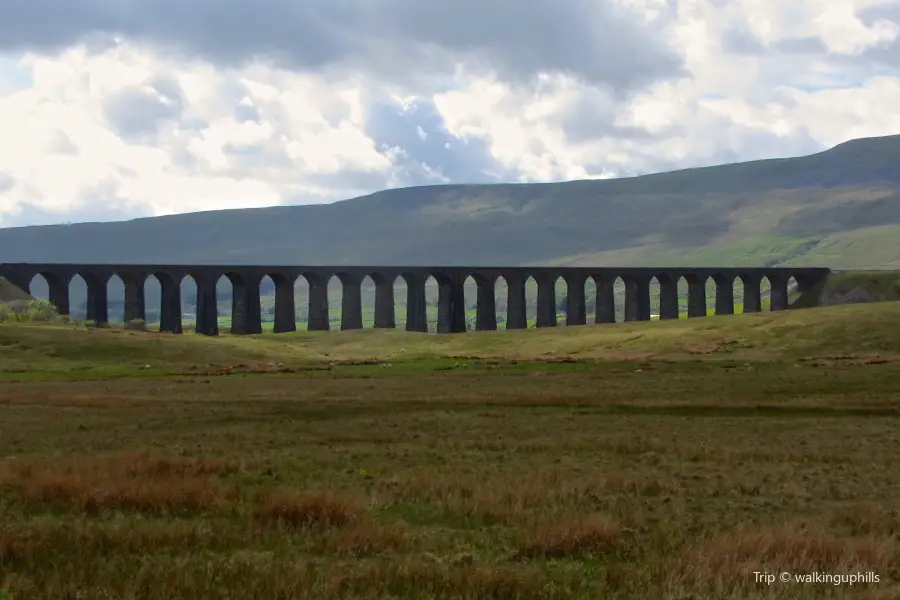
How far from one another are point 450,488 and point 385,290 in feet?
377

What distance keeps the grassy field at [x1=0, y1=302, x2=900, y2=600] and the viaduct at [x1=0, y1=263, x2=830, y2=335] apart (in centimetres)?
6536

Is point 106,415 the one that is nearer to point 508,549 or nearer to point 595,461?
point 595,461

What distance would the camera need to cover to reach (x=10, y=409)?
39.7 m

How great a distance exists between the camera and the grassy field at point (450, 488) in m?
11.9

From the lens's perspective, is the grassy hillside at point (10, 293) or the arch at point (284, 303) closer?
the grassy hillside at point (10, 293)

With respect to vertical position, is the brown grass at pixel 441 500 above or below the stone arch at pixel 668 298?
below

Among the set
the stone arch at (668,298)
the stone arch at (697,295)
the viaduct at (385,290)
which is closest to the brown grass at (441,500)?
the viaduct at (385,290)

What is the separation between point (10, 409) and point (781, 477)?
94.7 ft

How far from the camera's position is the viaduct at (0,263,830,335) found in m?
116

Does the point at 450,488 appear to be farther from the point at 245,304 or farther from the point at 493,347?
the point at 245,304

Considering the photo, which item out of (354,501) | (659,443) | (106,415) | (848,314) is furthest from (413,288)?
(354,501)

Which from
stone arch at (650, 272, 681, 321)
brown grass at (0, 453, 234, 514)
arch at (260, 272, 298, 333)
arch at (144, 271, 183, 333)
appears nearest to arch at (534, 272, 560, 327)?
stone arch at (650, 272, 681, 321)

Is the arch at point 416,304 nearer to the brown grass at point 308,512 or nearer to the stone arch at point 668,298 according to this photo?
the stone arch at point 668,298

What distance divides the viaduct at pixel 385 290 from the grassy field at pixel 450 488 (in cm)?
6536
